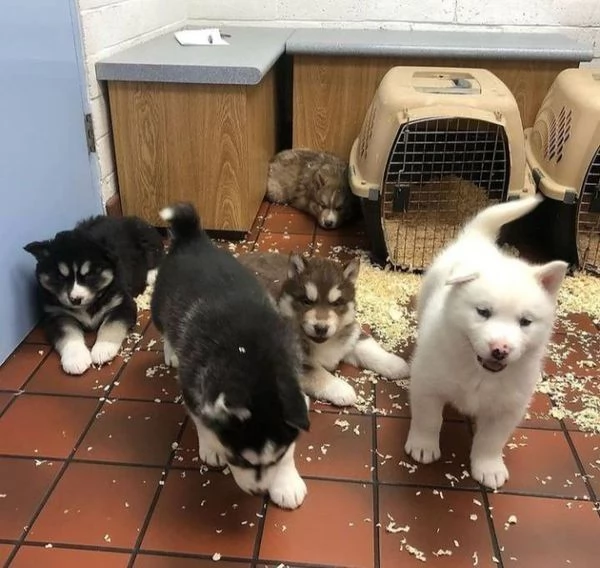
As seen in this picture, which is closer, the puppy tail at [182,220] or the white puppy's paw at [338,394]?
the puppy tail at [182,220]

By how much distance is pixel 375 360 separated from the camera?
244 cm

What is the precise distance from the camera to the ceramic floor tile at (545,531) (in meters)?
1.72

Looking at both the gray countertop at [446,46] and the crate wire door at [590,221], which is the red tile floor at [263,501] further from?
the gray countertop at [446,46]

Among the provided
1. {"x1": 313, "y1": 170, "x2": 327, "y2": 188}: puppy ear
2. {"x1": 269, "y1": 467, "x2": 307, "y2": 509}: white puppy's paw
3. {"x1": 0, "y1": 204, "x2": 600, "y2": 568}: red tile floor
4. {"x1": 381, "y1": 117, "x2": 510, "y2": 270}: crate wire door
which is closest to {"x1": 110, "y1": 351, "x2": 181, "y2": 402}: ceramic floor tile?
{"x1": 0, "y1": 204, "x2": 600, "y2": 568}: red tile floor

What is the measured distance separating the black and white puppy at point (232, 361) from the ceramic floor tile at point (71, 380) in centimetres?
36

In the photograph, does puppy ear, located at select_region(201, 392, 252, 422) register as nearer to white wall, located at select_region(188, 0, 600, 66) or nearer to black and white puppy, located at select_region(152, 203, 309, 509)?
black and white puppy, located at select_region(152, 203, 309, 509)

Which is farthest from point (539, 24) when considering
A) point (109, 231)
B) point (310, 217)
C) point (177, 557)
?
point (177, 557)

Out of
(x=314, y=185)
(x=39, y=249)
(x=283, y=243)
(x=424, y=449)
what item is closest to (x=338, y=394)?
(x=424, y=449)

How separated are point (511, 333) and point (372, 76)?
8.53 ft

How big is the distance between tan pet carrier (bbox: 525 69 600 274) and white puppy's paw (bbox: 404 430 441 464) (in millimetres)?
1561

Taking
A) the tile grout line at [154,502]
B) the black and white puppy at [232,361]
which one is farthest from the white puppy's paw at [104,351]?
the tile grout line at [154,502]

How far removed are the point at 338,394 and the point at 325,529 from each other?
55 centimetres

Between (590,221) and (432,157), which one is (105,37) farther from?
(590,221)

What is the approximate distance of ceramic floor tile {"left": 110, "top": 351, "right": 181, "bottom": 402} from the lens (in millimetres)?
2303
